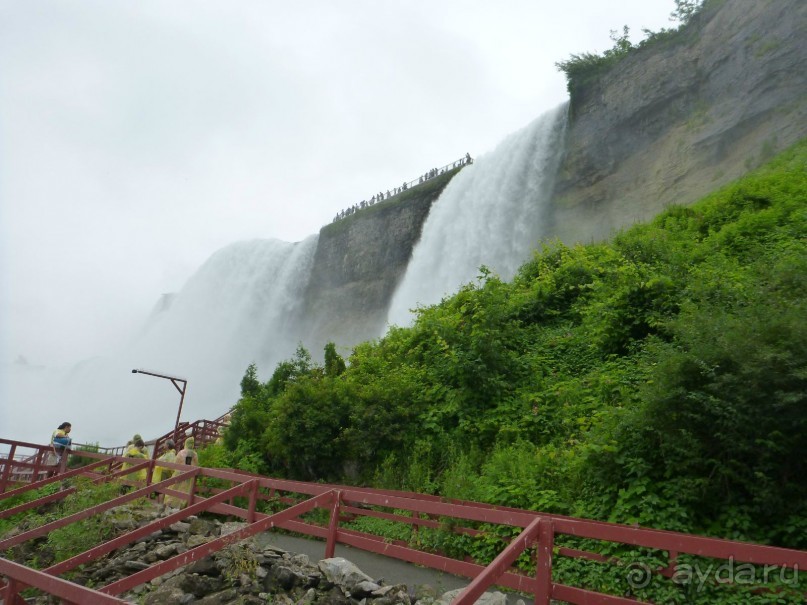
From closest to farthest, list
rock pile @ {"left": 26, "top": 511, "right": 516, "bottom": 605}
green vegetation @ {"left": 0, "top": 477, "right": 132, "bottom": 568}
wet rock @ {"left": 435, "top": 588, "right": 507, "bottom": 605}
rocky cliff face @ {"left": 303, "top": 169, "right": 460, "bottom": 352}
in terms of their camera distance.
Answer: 1. wet rock @ {"left": 435, "top": 588, "right": 507, "bottom": 605}
2. rock pile @ {"left": 26, "top": 511, "right": 516, "bottom": 605}
3. green vegetation @ {"left": 0, "top": 477, "right": 132, "bottom": 568}
4. rocky cliff face @ {"left": 303, "top": 169, "right": 460, "bottom": 352}

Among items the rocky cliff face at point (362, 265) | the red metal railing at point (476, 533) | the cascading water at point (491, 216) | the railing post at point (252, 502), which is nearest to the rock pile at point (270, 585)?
the red metal railing at point (476, 533)

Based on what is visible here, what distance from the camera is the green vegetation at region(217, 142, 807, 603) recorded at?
5930 mm

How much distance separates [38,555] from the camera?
8.30m

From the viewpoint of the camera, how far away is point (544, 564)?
376 cm

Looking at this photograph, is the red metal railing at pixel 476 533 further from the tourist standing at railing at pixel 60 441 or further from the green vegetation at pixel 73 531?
the tourist standing at railing at pixel 60 441

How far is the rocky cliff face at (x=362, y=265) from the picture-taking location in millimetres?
50438

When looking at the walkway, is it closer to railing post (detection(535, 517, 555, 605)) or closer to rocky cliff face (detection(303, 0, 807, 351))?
railing post (detection(535, 517, 555, 605))

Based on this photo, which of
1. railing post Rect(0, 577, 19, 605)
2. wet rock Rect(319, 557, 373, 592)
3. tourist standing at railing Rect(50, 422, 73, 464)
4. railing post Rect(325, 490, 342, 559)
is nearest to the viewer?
railing post Rect(0, 577, 19, 605)

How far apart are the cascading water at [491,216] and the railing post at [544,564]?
26.9m

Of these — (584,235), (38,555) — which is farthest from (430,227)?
(38,555)

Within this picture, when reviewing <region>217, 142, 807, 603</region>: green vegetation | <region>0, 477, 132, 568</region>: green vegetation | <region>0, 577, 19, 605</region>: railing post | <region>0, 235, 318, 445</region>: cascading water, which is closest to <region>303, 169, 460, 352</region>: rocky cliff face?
<region>0, 235, 318, 445</region>: cascading water

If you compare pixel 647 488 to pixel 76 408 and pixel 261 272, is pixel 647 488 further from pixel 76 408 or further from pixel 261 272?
pixel 76 408

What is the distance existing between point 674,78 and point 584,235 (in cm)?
930

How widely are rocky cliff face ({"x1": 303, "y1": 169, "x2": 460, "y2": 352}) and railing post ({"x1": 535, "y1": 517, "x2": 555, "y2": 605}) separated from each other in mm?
43875
